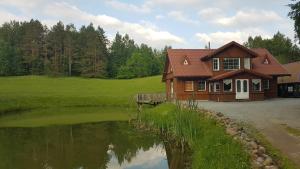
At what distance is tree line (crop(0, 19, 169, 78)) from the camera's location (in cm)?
9231

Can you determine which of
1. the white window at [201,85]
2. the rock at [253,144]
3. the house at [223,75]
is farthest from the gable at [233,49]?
the rock at [253,144]

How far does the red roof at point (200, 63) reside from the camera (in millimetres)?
43875

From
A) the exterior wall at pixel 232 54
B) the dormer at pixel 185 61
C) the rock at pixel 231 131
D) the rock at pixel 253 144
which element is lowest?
the rock at pixel 253 144

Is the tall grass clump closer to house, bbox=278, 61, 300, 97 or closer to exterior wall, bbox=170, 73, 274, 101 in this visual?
exterior wall, bbox=170, 73, 274, 101

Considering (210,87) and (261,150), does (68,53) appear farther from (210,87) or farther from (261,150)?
(261,150)

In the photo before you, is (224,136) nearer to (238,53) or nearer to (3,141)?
(3,141)

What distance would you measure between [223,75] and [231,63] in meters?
3.50

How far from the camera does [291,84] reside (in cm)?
4959

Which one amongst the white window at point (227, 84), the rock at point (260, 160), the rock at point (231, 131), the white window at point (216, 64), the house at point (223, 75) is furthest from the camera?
the white window at point (216, 64)

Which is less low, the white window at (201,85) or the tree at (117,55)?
the tree at (117,55)

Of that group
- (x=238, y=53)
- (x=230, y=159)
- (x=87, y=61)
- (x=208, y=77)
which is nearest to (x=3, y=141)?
(x=230, y=159)

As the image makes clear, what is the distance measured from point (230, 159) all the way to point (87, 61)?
87.9m

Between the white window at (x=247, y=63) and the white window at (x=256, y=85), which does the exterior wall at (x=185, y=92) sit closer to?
the white window at (x=256, y=85)

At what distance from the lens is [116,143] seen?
80.1 feet
